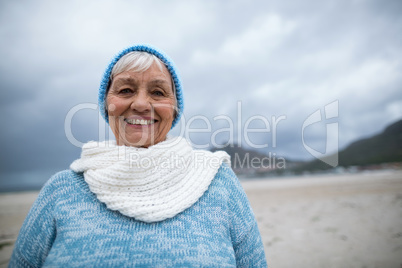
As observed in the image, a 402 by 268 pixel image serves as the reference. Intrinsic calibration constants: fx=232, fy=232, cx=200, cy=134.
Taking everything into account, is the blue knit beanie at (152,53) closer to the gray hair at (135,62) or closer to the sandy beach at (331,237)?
the gray hair at (135,62)

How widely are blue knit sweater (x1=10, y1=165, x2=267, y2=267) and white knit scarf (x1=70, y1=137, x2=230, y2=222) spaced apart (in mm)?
62

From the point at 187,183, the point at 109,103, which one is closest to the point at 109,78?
the point at 109,103

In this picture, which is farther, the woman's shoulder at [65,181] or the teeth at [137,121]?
the teeth at [137,121]

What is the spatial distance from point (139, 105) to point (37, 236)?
987 mm

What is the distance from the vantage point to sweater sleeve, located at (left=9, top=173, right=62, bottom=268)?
136 centimetres

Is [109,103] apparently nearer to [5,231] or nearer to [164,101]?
[164,101]

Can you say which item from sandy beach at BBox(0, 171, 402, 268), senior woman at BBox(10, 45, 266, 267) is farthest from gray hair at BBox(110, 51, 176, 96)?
sandy beach at BBox(0, 171, 402, 268)

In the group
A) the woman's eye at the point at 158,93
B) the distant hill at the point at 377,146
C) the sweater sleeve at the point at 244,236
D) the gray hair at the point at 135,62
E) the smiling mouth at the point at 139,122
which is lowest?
the distant hill at the point at 377,146

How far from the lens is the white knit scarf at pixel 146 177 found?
1.35m

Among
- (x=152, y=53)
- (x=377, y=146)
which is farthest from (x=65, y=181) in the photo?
(x=377, y=146)

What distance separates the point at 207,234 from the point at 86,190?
0.80m

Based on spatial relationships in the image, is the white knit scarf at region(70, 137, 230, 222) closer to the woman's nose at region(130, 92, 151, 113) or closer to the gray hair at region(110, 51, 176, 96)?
the woman's nose at region(130, 92, 151, 113)

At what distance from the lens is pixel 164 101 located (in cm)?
168

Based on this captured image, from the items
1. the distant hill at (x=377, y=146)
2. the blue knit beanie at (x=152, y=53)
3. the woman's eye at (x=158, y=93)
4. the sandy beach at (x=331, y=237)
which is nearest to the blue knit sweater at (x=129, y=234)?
the blue knit beanie at (x=152, y=53)
